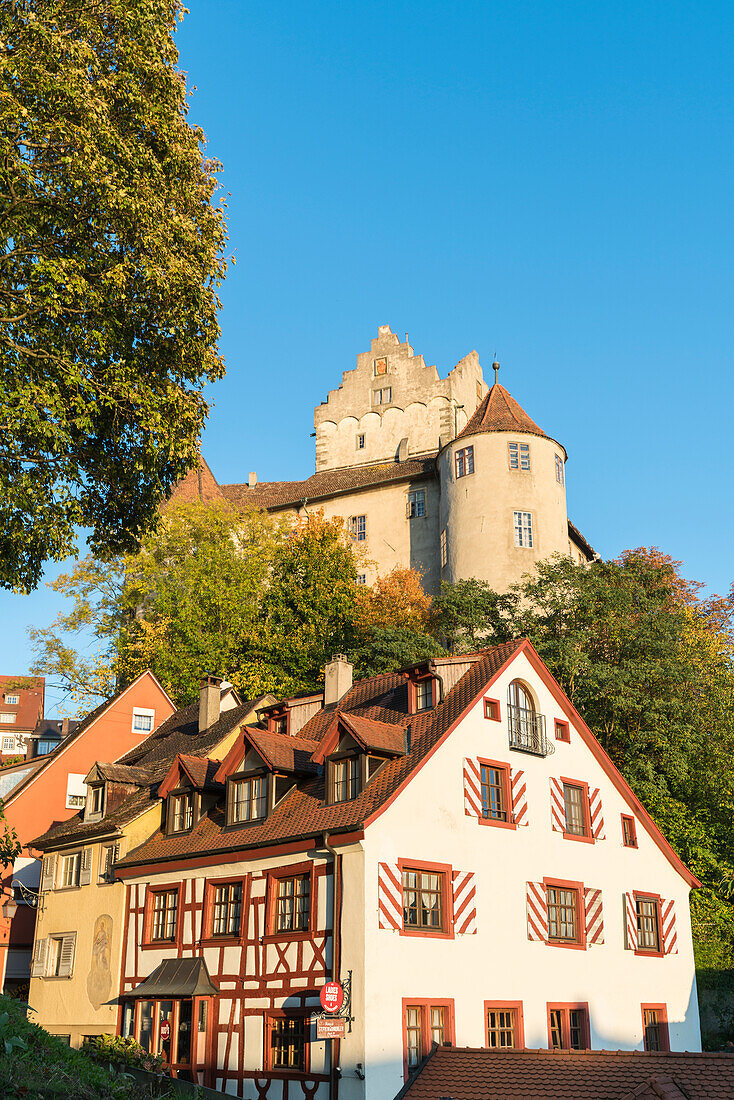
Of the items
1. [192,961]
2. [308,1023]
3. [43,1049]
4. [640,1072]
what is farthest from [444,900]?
[43,1049]

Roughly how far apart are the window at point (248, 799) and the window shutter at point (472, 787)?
15.7 feet

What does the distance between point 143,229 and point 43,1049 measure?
12.4 meters

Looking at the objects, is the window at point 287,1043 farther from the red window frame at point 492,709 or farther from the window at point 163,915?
the red window frame at point 492,709

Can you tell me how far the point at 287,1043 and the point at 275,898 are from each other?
2.90 metres

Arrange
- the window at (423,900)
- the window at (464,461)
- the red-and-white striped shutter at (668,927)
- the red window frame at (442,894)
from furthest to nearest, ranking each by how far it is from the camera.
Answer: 1. the window at (464,461)
2. the red-and-white striped shutter at (668,927)
3. the window at (423,900)
4. the red window frame at (442,894)

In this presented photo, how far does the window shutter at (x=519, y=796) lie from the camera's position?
81.6 feet

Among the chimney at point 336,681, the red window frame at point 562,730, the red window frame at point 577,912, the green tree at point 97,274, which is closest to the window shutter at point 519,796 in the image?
the red window frame at point 577,912

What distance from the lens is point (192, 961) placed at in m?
24.3

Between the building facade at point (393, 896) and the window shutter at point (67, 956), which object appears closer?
the building facade at point (393, 896)

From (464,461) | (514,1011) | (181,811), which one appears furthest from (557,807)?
(464,461)

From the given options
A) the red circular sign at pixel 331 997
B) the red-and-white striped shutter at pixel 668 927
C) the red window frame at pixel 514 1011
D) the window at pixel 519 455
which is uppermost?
the window at pixel 519 455

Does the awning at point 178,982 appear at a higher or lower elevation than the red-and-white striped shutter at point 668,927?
lower

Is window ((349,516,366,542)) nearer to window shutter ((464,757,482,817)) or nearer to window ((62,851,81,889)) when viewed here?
window ((62,851,81,889))

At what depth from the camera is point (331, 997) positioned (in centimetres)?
1923
